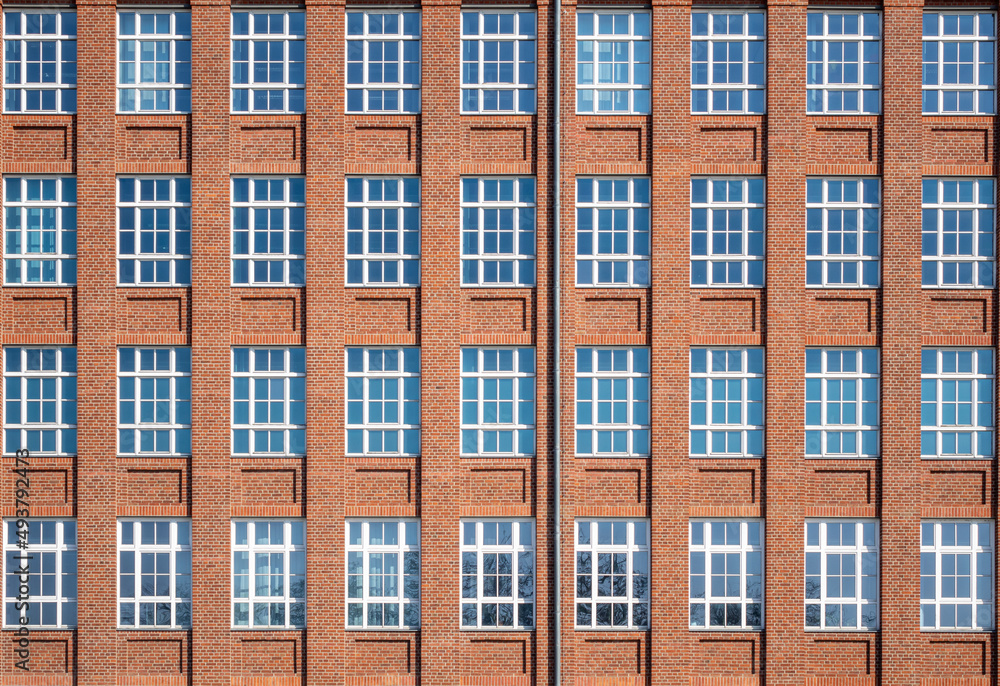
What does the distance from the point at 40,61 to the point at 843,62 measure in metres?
14.9

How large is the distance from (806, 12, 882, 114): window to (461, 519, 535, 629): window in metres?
9.48

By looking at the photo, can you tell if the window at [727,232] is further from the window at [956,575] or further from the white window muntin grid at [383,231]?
the window at [956,575]

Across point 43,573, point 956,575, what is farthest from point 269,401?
point 956,575

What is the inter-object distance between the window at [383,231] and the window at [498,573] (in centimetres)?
475

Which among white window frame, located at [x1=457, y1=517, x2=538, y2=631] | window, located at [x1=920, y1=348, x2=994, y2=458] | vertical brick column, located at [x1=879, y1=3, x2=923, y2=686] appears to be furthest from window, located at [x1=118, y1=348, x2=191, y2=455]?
window, located at [x1=920, y1=348, x2=994, y2=458]

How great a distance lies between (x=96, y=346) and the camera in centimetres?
1446

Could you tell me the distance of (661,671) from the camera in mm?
14125

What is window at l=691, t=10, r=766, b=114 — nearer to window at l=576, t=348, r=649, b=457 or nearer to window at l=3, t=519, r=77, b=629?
window at l=576, t=348, r=649, b=457

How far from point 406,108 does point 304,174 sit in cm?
223

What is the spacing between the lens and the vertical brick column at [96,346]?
14.3m

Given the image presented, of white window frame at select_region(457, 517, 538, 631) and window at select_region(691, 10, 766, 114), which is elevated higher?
window at select_region(691, 10, 766, 114)

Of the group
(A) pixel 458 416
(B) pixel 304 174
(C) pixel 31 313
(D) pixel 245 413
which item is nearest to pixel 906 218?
(A) pixel 458 416

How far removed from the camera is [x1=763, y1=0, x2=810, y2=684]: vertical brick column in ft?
46.5

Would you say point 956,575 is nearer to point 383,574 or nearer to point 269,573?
point 383,574
